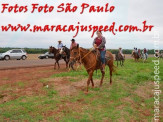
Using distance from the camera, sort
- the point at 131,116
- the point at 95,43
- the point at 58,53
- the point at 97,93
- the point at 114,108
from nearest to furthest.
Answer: the point at 131,116 < the point at 114,108 < the point at 97,93 < the point at 95,43 < the point at 58,53

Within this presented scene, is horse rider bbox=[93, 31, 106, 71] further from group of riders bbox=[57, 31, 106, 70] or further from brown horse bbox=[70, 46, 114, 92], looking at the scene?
brown horse bbox=[70, 46, 114, 92]

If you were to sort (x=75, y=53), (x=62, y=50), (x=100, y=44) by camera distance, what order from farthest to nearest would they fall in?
(x=62, y=50) → (x=100, y=44) → (x=75, y=53)

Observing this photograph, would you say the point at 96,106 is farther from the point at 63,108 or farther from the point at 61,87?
the point at 61,87

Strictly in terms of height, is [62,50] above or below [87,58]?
above

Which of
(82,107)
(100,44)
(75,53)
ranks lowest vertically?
(82,107)

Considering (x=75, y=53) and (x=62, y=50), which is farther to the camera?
(x=62, y=50)

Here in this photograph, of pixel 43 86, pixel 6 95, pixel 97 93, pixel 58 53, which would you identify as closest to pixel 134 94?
pixel 97 93

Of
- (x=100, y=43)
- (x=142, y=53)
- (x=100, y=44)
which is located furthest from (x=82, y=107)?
(x=142, y=53)

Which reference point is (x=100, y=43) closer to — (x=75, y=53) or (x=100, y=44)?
(x=100, y=44)

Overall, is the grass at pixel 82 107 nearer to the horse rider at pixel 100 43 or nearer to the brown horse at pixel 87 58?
the brown horse at pixel 87 58

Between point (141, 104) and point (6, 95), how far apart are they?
244 inches

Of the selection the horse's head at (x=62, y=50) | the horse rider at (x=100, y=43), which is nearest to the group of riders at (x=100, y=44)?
the horse rider at (x=100, y=43)

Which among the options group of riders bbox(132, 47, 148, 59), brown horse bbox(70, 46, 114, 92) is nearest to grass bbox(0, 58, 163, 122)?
brown horse bbox(70, 46, 114, 92)

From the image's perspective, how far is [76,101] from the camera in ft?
24.9
